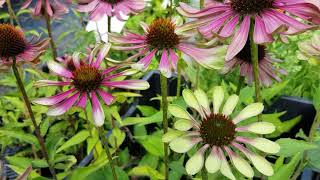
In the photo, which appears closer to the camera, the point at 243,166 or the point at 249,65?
the point at 243,166

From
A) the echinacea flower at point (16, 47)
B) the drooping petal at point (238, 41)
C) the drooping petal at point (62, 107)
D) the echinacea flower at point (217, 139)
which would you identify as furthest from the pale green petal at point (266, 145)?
the echinacea flower at point (16, 47)

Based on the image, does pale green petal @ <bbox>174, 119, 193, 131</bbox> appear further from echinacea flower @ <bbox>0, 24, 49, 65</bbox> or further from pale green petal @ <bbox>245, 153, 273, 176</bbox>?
echinacea flower @ <bbox>0, 24, 49, 65</bbox>

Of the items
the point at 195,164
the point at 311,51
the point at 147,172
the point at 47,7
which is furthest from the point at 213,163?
the point at 47,7

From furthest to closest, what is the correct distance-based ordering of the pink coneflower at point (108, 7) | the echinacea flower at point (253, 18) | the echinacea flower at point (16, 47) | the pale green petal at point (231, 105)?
1. the pink coneflower at point (108, 7)
2. the echinacea flower at point (16, 47)
3. the pale green petal at point (231, 105)
4. the echinacea flower at point (253, 18)

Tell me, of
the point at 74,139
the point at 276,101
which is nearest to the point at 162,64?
the point at 74,139

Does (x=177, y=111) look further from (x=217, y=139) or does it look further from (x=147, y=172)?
(x=147, y=172)

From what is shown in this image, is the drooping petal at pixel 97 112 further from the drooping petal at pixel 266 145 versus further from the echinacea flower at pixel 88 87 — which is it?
the drooping petal at pixel 266 145

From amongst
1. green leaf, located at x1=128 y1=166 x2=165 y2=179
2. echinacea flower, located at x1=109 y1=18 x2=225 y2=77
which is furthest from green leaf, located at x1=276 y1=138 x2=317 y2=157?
green leaf, located at x1=128 y1=166 x2=165 y2=179
